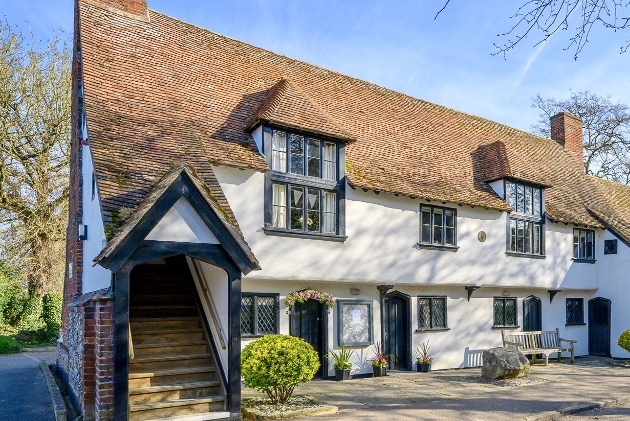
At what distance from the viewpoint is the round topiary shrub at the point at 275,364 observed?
908 centimetres

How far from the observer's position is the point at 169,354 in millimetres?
9406

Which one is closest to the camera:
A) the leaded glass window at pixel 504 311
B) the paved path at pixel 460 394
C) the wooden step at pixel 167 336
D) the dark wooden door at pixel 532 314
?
the wooden step at pixel 167 336

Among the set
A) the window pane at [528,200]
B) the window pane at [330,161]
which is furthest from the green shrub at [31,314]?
the window pane at [528,200]

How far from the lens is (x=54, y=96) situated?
23.8m

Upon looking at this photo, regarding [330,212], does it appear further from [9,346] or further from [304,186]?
[9,346]

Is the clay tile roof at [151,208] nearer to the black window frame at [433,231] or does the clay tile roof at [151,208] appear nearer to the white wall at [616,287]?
the black window frame at [433,231]

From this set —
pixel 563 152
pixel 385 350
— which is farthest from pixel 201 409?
pixel 563 152

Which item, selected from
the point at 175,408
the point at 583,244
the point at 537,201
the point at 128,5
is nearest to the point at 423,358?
the point at 537,201

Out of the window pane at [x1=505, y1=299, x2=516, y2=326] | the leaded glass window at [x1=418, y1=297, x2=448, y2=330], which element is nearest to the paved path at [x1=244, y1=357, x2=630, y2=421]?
the leaded glass window at [x1=418, y1=297, x2=448, y2=330]

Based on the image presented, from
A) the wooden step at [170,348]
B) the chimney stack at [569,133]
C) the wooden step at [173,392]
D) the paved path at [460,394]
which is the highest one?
the chimney stack at [569,133]

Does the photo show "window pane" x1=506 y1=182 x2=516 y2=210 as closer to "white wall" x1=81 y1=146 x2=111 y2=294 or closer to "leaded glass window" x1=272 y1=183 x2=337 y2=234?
"leaded glass window" x1=272 y1=183 x2=337 y2=234

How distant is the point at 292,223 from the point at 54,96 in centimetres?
1644

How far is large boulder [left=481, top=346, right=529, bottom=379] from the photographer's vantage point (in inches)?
529

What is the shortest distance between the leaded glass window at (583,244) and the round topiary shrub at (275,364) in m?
13.9
